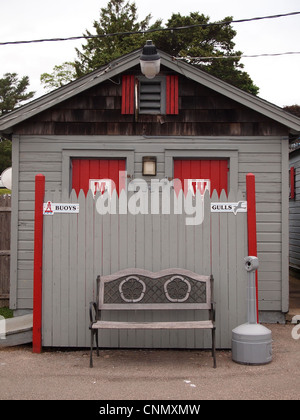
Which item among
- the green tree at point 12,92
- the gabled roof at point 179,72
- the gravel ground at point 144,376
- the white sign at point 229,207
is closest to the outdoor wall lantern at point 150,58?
the gabled roof at point 179,72

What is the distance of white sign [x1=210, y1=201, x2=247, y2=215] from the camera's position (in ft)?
22.6

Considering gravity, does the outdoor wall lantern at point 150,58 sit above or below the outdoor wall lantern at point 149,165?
above

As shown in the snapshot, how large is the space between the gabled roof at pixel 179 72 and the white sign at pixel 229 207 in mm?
2624

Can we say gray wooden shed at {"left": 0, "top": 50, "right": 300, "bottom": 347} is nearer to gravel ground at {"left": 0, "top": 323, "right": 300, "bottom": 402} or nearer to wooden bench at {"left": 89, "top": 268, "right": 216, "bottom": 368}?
gravel ground at {"left": 0, "top": 323, "right": 300, "bottom": 402}

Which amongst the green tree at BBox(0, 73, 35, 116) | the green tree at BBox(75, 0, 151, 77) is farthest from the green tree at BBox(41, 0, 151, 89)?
the green tree at BBox(0, 73, 35, 116)

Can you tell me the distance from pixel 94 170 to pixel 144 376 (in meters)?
4.41

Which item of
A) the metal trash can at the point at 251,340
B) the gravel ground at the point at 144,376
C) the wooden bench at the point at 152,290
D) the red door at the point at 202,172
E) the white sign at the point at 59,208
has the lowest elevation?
the gravel ground at the point at 144,376

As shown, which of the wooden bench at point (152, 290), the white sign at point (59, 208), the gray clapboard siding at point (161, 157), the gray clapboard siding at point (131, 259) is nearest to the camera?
the wooden bench at point (152, 290)

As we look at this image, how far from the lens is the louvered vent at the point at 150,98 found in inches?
365

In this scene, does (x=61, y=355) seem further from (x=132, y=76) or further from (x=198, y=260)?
(x=132, y=76)

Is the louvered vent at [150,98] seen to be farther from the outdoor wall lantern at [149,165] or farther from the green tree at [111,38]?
the green tree at [111,38]

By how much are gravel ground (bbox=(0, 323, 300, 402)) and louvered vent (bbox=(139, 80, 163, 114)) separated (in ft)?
13.9

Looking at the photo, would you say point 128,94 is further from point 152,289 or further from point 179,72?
point 152,289
